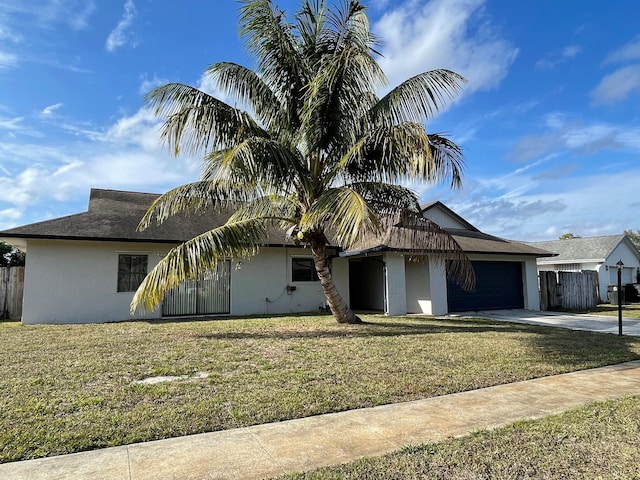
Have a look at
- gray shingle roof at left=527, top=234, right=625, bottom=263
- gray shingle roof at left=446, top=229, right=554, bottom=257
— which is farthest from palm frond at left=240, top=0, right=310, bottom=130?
gray shingle roof at left=527, top=234, right=625, bottom=263

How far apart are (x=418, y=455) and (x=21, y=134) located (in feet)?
48.2

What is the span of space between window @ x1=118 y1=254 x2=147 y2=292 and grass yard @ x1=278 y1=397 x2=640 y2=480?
12.6 metres

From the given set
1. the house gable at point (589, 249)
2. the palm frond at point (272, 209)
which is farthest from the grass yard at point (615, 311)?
the palm frond at point (272, 209)

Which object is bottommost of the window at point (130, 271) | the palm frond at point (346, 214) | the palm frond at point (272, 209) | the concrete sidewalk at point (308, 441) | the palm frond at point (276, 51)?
the concrete sidewalk at point (308, 441)

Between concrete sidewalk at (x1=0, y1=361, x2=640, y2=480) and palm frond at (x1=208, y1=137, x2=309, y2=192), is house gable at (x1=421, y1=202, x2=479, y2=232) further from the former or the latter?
concrete sidewalk at (x1=0, y1=361, x2=640, y2=480)

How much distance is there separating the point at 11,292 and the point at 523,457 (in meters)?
17.7

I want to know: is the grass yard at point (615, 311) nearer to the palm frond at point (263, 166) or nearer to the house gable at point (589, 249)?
the house gable at point (589, 249)

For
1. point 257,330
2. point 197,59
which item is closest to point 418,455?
point 257,330

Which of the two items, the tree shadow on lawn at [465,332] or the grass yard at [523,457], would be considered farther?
the tree shadow on lawn at [465,332]

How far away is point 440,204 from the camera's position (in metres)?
18.9

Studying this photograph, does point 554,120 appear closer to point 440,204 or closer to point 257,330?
point 440,204

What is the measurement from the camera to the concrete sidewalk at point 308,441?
3426 millimetres

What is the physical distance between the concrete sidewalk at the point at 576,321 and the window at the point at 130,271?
1208 cm

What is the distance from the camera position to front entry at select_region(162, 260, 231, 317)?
14602 millimetres
